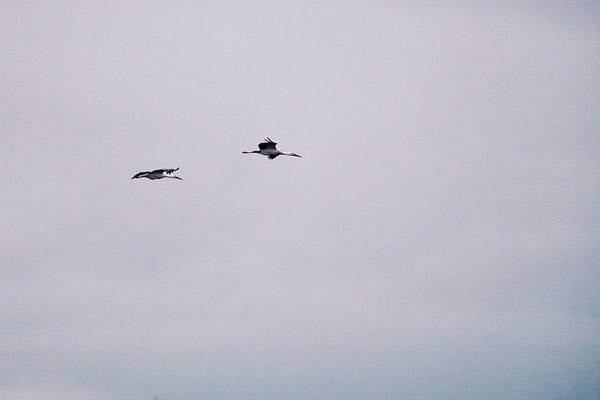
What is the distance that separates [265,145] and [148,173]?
60.0 ft

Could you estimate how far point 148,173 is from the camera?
84.4 m

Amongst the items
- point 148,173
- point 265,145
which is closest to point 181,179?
point 148,173

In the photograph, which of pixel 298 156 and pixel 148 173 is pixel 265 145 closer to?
pixel 298 156

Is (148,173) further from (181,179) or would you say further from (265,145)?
(265,145)

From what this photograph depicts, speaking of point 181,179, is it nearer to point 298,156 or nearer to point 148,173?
point 148,173

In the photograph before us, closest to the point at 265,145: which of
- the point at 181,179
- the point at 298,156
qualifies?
the point at 298,156

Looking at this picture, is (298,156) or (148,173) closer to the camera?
(148,173)

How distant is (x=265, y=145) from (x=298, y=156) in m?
7.34

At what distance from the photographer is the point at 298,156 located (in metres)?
92.6

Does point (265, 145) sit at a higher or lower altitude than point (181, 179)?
higher

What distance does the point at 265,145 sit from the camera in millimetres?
87500

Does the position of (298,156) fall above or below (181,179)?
above

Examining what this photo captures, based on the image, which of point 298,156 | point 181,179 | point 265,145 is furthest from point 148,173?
point 298,156
